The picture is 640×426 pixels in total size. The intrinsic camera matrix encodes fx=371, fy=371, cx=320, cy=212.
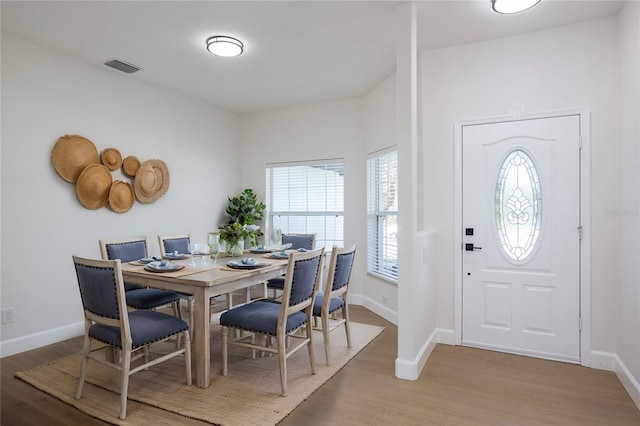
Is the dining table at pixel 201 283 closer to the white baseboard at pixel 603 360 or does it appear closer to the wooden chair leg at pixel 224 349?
the wooden chair leg at pixel 224 349

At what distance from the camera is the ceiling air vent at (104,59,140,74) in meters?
3.87

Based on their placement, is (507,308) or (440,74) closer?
(507,308)

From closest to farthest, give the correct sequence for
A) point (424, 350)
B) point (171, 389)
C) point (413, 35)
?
1. point (171, 389)
2. point (413, 35)
3. point (424, 350)

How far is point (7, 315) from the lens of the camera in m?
3.26

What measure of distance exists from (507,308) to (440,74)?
7.46 ft

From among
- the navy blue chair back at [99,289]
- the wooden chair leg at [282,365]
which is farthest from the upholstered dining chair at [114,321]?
the wooden chair leg at [282,365]

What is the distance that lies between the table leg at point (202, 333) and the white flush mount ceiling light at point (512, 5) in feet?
9.72

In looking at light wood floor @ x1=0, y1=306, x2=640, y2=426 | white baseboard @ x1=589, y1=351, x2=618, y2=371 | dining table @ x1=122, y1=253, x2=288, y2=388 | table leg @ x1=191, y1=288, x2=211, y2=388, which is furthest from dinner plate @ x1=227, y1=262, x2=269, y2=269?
white baseboard @ x1=589, y1=351, x2=618, y2=371

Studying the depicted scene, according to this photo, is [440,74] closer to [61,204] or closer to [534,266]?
[534,266]

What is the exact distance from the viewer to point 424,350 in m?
3.10

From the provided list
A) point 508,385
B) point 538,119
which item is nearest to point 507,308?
point 508,385

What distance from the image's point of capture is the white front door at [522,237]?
10.3ft

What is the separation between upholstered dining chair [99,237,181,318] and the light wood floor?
0.82m

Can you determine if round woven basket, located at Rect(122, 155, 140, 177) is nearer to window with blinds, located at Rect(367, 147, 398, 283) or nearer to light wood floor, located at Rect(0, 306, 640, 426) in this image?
light wood floor, located at Rect(0, 306, 640, 426)
